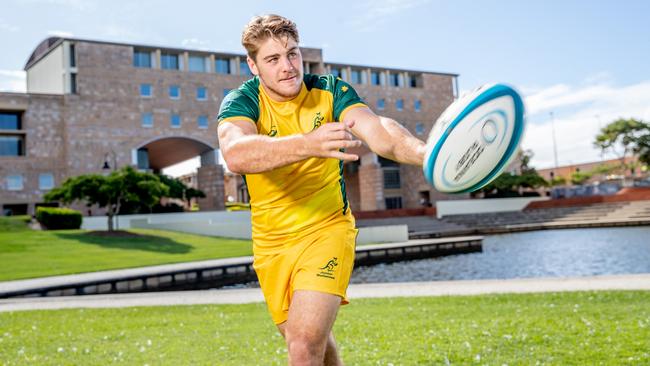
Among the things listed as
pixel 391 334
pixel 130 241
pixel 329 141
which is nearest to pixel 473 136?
pixel 329 141

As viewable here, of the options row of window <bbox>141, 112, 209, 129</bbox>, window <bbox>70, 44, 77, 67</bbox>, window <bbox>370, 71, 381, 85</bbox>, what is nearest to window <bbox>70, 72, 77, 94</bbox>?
window <bbox>70, 44, 77, 67</bbox>

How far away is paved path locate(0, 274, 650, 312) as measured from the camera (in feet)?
40.4

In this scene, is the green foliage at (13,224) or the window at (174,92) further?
the window at (174,92)

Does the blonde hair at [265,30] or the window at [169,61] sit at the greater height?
the window at [169,61]

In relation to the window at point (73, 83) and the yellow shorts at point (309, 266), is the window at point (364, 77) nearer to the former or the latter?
the window at point (73, 83)

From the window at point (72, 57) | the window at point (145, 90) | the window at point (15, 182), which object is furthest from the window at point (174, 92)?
the window at point (15, 182)

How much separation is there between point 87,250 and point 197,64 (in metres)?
34.5

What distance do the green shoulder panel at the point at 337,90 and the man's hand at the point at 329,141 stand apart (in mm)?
1114

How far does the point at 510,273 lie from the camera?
67.1ft

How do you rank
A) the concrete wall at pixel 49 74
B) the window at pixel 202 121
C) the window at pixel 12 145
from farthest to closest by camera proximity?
the window at pixel 202 121, the concrete wall at pixel 49 74, the window at pixel 12 145

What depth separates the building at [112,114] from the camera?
52594 mm

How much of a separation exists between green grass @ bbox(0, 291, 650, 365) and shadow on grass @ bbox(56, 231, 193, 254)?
20.3m

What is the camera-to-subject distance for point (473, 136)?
2969 millimetres

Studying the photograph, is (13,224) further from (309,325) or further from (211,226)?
(309,325)
